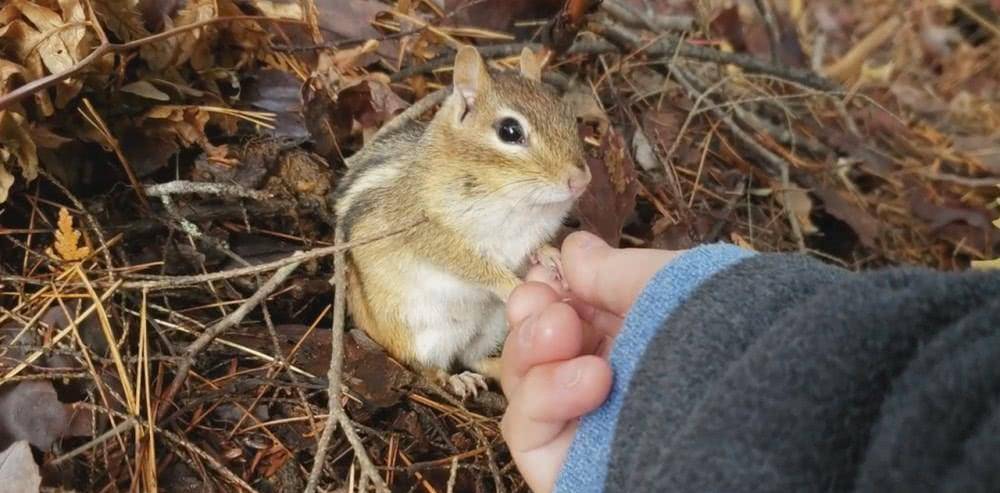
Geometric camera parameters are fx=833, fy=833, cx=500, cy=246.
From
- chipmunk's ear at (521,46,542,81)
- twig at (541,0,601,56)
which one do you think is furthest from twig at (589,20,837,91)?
chipmunk's ear at (521,46,542,81)

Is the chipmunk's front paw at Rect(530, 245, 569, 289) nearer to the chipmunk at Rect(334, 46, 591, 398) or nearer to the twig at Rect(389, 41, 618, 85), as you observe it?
the chipmunk at Rect(334, 46, 591, 398)

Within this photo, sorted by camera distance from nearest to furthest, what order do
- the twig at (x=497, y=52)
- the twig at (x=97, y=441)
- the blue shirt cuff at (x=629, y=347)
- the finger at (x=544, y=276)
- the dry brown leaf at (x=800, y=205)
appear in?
1. the blue shirt cuff at (x=629, y=347)
2. the twig at (x=97, y=441)
3. the finger at (x=544, y=276)
4. the twig at (x=497, y=52)
5. the dry brown leaf at (x=800, y=205)

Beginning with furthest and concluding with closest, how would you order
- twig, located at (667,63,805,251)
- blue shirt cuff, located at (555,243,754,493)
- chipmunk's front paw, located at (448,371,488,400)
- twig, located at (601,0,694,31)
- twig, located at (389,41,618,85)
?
twig, located at (601,0,694,31)
twig, located at (667,63,805,251)
twig, located at (389,41,618,85)
chipmunk's front paw, located at (448,371,488,400)
blue shirt cuff, located at (555,243,754,493)

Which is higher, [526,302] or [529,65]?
[529,65]

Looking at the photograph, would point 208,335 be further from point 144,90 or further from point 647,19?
point 647,19

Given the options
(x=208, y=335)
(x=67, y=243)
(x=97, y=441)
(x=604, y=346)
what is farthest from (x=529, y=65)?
(x=97, y=441)

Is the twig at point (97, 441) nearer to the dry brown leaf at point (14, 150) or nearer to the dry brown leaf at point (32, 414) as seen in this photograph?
the dry brown leaf at point (32, 414)

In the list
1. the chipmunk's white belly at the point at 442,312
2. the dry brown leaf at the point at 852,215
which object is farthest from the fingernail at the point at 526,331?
the dry brown leaf at the point at 852,215
